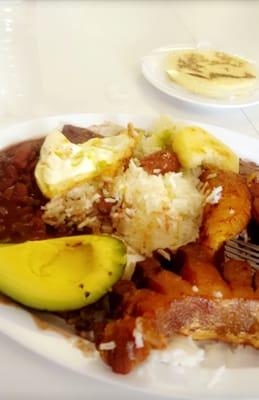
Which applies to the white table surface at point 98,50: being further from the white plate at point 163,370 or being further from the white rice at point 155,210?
the white plate at point 163,370

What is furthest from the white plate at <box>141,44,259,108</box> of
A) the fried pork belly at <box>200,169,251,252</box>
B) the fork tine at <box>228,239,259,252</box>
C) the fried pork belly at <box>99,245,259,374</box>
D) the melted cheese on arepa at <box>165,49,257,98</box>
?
the fried pork belly at <box>99,245,259,374</box>

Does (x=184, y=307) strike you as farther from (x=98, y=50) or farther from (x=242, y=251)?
(x=98, y=50)

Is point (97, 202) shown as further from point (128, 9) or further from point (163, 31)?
point (128, 9)

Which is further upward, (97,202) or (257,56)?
(97,202)

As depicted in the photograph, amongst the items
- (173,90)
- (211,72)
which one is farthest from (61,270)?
(211,72)

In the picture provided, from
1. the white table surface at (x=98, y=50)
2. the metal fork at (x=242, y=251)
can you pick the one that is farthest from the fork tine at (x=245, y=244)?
the white table surface at (x=98, y=50)

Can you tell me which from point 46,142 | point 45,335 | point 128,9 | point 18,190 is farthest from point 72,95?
point 45,335
